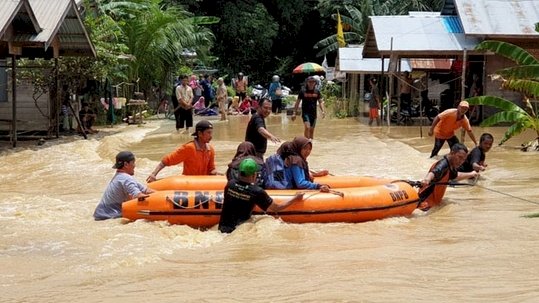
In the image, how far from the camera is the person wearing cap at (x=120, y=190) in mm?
8781

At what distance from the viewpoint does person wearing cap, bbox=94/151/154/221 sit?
8.78 meters

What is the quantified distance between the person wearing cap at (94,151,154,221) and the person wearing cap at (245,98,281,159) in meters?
1.91

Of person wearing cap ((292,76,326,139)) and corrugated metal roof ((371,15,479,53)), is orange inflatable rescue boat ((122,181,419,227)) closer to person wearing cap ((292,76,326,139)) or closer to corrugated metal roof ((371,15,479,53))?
person wearing cap ((292,76,326,139))

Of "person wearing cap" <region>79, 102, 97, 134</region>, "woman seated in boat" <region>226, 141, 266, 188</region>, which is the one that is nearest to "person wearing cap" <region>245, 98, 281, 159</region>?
"woman seated in boat" <region>226, 141, 266, 188</region>

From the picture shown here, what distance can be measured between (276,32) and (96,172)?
31.9 metres

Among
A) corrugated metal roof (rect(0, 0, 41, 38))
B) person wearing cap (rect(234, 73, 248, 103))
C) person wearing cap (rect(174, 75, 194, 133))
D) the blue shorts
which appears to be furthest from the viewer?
person wearing cap (rect(234, 73, 248, 103))

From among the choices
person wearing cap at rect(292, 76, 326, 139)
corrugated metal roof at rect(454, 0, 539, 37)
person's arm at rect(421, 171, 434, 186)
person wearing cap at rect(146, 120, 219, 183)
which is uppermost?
corrugated metal roof at rect(454, 0, 539, 37)

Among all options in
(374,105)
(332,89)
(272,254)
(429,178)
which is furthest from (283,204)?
(332,89)

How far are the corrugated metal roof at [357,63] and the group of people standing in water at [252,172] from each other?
19.2 m

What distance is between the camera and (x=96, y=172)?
1350 cm

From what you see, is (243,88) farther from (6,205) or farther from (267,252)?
(267,252)

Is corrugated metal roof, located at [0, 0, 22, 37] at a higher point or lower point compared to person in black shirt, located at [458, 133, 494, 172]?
higher

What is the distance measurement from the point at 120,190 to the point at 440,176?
384 centimetres

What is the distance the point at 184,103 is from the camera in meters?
19.3
